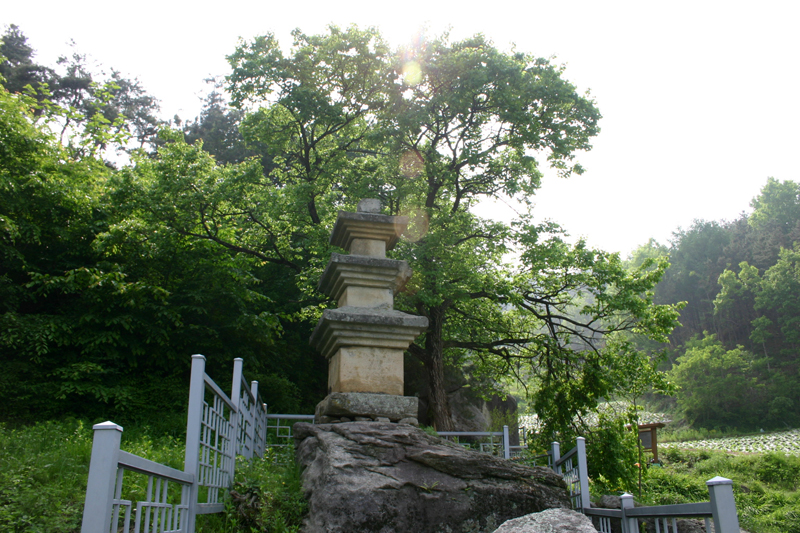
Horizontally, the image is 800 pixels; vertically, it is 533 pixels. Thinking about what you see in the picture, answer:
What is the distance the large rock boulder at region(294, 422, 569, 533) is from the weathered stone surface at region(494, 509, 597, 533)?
90 centimetres

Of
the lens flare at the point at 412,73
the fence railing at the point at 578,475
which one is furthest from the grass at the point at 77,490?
the lens flare at the point at 412,73

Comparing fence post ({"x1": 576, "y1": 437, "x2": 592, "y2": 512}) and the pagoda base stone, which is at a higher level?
the pagoda base stone

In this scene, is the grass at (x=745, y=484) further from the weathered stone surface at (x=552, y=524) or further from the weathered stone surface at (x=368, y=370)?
the weathered stone surface at (x=552, y=524)

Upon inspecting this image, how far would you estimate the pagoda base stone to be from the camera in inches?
204

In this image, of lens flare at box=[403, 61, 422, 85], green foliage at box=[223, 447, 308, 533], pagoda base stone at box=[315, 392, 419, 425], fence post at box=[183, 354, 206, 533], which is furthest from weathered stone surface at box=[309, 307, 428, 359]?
lens flare at box=[403, 61, 422, 85]

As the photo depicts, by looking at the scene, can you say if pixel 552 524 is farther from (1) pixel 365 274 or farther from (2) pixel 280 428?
(2) pixel 280 428

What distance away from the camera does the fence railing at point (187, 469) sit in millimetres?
2066

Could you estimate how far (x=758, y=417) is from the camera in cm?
3712

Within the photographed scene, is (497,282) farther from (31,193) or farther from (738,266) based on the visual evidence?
(738,266)

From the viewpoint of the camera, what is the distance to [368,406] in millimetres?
5227

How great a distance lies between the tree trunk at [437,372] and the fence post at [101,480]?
10.0 metres

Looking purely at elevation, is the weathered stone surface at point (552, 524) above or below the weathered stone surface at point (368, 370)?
below

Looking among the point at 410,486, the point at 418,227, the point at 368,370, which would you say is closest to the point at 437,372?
the point at 418,227

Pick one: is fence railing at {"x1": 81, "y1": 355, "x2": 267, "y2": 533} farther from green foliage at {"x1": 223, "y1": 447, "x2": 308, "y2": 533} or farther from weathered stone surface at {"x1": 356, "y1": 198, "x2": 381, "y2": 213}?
weathered stone surface at {"x1": 356, "y1": 198, "x2": 381, "y2": 213}
